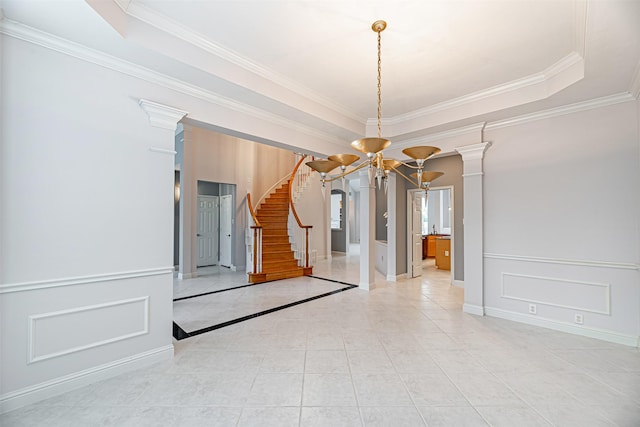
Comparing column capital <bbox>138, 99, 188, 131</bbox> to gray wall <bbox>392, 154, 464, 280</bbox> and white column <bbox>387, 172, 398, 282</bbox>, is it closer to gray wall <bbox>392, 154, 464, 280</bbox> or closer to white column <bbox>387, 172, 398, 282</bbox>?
white column <bbox>387, 172, 398, 282</bbox>

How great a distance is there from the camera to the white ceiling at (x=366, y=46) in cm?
205

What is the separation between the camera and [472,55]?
107 inches

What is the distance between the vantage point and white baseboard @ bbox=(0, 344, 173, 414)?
76.7 inches

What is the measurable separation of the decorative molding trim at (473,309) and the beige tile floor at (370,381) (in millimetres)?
247

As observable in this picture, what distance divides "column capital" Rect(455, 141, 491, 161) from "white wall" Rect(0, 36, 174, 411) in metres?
3.91

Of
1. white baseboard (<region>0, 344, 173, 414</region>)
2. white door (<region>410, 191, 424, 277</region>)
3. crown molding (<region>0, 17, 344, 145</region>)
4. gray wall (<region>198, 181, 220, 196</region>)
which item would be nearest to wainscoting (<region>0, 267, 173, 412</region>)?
white baseboard (<region>0, 344, 173, 414</region>)

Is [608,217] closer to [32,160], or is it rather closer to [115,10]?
[115,10]

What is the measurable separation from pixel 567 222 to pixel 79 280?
5.14 metres

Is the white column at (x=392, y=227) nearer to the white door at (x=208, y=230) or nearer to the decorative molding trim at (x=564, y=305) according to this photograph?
the decorative molding trim at (x=564, y=305)

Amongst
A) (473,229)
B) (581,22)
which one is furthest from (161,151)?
(473,229)

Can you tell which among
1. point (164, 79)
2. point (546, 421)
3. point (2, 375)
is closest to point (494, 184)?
point (546, 421)

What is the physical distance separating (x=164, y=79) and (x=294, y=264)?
4.98 meters

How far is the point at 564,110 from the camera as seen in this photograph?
3.37 meters

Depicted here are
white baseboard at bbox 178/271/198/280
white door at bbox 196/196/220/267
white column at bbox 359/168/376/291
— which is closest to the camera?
white column at bbox 359/168/376/291
